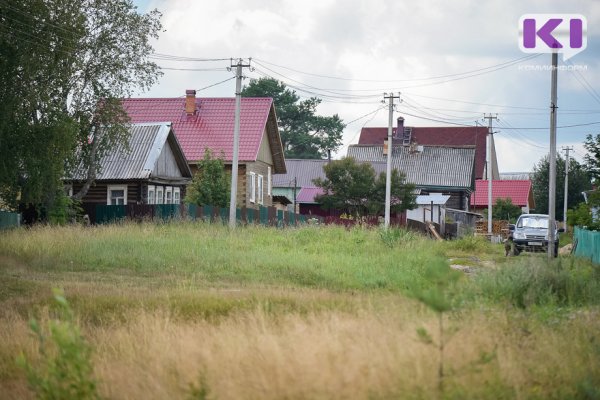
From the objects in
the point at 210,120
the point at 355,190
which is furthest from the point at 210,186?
the point at 355,190

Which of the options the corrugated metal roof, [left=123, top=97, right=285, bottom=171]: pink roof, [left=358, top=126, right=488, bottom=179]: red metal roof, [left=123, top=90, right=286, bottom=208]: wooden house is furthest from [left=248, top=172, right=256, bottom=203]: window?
[left=358, top=126, right=488, bottom=179]: red metal roof

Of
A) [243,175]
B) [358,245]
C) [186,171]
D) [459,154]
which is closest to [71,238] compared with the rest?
[358,245]

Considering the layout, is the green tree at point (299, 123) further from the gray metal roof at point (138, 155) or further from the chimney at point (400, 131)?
the gray metal roof at point (138, 155)

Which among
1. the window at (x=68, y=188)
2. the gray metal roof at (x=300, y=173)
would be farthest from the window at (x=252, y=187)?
the gray metal roof at (x=300, y=173)

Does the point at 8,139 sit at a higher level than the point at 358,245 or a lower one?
higher

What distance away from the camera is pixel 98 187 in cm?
4238

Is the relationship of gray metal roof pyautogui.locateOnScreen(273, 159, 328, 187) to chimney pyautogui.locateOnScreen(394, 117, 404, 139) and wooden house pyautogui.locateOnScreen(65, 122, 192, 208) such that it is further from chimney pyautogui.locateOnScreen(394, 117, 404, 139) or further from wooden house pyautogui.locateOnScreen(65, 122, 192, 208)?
wooden house pyautogui.locateOnScreen(65, 122, 192, 208)

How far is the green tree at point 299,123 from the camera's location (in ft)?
298

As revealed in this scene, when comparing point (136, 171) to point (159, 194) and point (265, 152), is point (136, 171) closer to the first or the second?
point (159, 194)

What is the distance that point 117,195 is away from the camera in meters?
42.2

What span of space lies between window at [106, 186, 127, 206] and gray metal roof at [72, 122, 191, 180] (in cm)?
106

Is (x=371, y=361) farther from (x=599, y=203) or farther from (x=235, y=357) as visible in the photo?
(x=599, y=203)

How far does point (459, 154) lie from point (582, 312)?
225 ft

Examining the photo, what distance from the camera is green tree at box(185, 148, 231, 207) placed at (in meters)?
43.8
